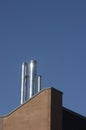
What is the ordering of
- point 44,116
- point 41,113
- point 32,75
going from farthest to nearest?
point 32,75, point 41,113, point 44,116

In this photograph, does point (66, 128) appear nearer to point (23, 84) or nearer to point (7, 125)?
point (7, 125)

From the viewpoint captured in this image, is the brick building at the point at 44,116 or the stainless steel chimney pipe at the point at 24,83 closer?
the brick building at the point at 44,116

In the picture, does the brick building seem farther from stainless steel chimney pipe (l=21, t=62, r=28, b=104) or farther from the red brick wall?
stainless steel chimney pipe (l=21, t=62, r=28, b=104)

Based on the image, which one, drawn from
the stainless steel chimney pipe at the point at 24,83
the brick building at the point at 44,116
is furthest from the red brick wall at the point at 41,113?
the stainless steel chimney pipe at the point at 24,83

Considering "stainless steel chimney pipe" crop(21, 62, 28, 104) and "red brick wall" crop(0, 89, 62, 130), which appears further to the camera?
"stainless steel chimney pipe" crop(21, 62, 28, 104)

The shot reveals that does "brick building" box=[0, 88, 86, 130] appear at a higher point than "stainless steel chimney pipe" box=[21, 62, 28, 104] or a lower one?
lower

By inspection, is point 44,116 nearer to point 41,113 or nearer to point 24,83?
point 41,113

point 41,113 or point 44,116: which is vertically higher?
point 41,113

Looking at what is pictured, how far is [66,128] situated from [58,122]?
1356mm

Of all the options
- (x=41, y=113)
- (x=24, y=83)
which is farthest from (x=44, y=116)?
(x=24, y=83)

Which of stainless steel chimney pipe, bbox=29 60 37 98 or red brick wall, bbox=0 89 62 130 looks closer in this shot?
red brick wall, bbox=0 89 62 130

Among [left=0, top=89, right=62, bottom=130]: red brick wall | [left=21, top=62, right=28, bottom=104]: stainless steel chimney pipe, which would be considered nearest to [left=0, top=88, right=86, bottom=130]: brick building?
[left=0, top=89, right=62, bottom=130]: red brick wall

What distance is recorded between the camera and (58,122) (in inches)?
1672

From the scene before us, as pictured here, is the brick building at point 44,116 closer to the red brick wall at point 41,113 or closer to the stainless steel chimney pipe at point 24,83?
the red brick wall at point 41,113
